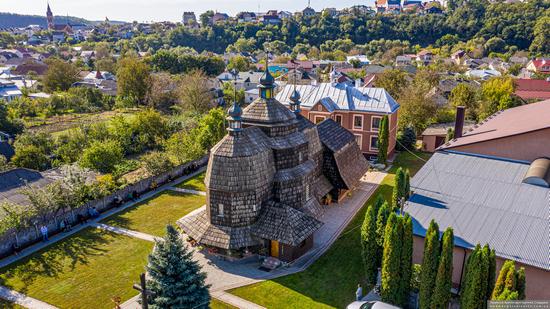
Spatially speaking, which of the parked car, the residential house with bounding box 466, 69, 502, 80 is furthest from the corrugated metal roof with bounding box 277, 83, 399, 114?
the residential house with bounding box 466, 69, 502, 80

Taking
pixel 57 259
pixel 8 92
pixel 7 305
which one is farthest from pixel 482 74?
pixel 8 92

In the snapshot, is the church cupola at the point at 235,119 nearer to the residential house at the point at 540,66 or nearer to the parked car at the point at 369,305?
the parked car at the point at 369,305

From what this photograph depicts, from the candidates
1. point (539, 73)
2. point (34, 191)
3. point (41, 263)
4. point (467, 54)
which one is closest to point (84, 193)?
point (34, 191)

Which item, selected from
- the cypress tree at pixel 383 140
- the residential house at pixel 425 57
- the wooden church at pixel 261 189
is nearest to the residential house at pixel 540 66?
the residential house at pixel 425 57

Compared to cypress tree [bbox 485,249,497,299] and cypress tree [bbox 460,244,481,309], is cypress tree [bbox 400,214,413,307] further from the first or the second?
cypress tree [bbox 485,249,497,299]

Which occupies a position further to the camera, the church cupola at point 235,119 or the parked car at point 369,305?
the church cupola at point 235,119
